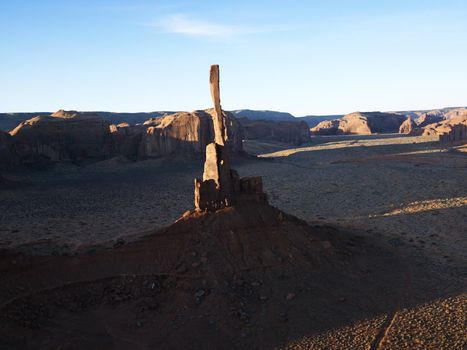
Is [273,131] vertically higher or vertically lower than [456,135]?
higher

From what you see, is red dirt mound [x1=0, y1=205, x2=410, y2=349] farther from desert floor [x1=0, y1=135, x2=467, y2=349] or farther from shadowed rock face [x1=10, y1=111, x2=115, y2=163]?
shadowed rock face [x1=10, y1=111, x2=115, y2=163]

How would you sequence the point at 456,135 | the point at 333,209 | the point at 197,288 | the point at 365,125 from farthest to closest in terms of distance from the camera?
1. the point at 365,125
2. the point at 456,135
3. the point at 333,209
4. the point at 197,288

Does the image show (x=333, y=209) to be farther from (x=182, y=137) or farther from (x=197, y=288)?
(x=182, y=137)

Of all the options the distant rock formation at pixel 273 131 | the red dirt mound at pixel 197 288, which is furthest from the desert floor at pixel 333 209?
the distant rock formation at pixel 273 131

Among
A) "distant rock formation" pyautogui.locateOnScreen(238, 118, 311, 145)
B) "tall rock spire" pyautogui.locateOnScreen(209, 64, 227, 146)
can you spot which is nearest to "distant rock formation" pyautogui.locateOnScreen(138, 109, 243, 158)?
"distant rock formation" pyautogui.locateOnScreen(238, 118, 311, 145)

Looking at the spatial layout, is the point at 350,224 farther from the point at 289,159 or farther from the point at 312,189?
the point at 289,159

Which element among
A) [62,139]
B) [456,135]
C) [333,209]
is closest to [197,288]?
[333,209]
